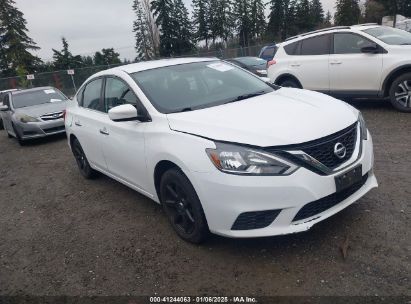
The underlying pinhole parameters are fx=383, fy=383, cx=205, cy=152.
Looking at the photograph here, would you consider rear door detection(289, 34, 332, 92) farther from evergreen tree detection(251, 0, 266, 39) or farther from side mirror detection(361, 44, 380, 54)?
evergreen tree detection(251, 0, 266, 39)

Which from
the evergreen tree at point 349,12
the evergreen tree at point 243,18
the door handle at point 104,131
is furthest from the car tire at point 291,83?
the evergreen tree at point 243,18

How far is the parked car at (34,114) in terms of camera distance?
986cm

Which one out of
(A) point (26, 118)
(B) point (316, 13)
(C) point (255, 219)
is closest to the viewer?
(C) point (255, 219)


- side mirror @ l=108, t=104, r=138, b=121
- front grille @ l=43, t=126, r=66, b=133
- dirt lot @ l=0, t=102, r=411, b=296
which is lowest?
dirt lot @ l=0, t=102, r=411, b=296

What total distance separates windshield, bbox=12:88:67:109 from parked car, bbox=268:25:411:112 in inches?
255

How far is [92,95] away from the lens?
534cm

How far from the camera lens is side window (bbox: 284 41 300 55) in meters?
8.77

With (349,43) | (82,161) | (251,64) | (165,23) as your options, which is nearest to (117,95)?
(82,161)

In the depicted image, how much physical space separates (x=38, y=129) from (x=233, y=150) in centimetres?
817

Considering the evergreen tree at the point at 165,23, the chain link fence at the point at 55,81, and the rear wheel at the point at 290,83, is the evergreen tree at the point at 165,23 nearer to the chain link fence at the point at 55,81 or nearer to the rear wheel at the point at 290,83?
the chain link fence at the point at 55,81

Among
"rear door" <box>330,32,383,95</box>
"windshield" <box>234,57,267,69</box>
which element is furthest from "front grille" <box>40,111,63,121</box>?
"windshield" <box>234,57,267,69</box>

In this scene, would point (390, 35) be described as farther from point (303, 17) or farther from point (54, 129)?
point (303, 17)

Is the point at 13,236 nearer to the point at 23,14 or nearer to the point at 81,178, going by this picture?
the point at 81,178

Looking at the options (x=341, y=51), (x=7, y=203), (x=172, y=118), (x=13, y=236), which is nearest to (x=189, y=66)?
(x=172, y=118)
